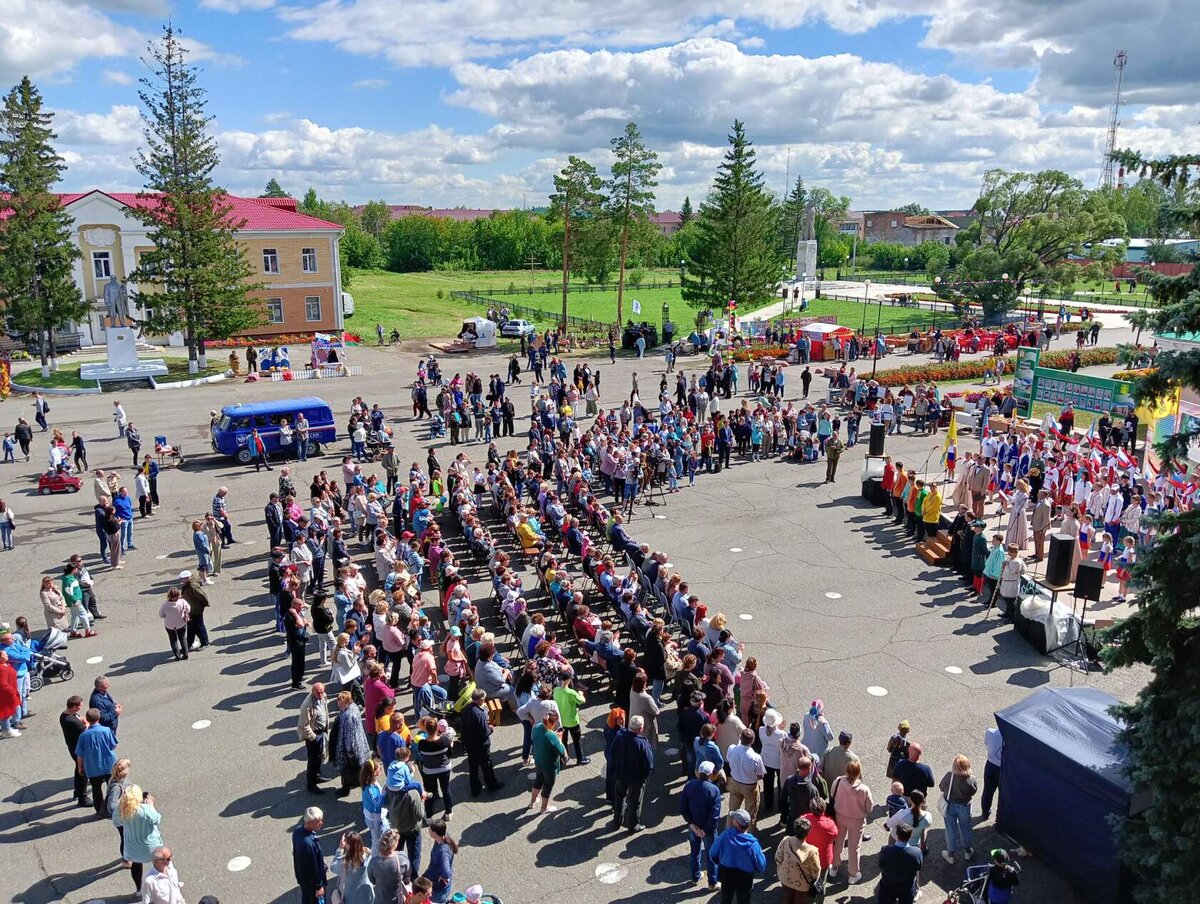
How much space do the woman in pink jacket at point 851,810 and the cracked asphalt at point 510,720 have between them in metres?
0.28

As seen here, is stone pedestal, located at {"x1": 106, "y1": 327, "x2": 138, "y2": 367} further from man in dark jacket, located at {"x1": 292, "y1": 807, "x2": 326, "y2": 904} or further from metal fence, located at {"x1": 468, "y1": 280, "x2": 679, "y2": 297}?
metal fence, located at {"x1": 468, "y1": 280, "x2": 679, "y2": 297}

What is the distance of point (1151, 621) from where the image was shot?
754cm

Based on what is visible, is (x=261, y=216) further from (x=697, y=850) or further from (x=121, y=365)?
(x=697, y=850)

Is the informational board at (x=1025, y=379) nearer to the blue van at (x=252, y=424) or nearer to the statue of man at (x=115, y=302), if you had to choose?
the blue van at (x=252, y=424)

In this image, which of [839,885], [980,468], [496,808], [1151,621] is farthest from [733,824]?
[980,468]

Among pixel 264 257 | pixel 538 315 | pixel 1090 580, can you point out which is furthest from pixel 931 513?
pixel 538 315

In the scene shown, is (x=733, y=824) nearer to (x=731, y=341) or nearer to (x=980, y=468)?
(x=980, y=468)

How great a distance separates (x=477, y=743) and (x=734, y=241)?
143ft

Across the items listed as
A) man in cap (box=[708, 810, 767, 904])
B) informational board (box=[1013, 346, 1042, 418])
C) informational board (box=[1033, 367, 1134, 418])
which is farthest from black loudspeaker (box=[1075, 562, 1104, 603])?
informational board (box=[1013, 346, 1042, 418])

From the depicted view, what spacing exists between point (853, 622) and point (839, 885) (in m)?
6.46

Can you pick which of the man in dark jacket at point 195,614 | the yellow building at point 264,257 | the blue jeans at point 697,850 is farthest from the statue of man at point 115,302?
the blue jeans at point 697,850

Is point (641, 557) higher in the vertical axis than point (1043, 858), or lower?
higher

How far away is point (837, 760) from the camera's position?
30.5 feet

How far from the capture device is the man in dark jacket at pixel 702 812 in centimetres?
862
